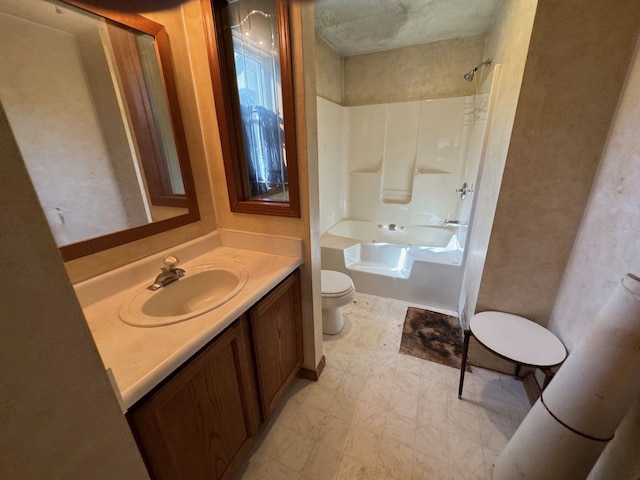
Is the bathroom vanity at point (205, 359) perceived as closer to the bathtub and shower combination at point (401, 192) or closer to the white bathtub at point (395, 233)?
the bathtub and shower combination at point (401, 192)

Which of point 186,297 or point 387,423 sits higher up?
point 186,297

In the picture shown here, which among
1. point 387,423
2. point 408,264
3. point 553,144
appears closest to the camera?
point 553,144


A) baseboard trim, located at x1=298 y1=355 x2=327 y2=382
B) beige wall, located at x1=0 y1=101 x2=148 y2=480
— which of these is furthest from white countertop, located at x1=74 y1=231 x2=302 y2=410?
baseboard trim, located at x1=298 y1=355 x2=327 y2=382

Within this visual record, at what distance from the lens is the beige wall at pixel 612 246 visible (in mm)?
881

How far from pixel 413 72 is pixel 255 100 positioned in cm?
234

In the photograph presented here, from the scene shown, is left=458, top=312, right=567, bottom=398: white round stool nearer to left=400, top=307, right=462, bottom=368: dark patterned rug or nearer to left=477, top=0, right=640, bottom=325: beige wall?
left=477, top=0, right=640, bottom=325: beige wall

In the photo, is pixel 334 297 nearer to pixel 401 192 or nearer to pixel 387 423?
pixel 387 423

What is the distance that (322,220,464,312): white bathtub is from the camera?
2271 mm

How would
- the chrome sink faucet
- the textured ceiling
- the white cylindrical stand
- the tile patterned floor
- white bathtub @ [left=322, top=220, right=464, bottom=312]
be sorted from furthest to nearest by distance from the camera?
white bathtub @ [left=322, top=220, right=464, bottom=312] → the textured ceiling → the tile patterned floor → the chrome sink faucet → the white cylindrical stand

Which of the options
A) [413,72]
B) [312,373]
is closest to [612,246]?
[312,373]

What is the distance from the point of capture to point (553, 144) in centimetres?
127

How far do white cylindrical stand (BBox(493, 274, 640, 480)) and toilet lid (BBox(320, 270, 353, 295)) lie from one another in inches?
45.3

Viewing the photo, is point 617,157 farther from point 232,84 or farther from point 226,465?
point 226,465

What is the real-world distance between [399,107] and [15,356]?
3.38m
